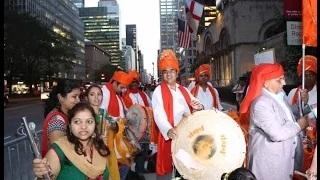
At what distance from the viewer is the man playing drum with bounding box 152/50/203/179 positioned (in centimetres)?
594

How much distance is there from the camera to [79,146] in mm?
3693

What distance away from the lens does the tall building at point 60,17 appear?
98.8m

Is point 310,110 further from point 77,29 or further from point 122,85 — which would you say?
point 77,29

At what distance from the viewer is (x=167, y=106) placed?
19.7 feet

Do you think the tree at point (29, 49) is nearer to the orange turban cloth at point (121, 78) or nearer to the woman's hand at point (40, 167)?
the orange turban cloth at point (121, 78)

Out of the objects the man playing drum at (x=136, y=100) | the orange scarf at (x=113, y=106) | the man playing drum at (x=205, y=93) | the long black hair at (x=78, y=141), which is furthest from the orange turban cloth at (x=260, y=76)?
the man playing drum at (x=205, y=93)

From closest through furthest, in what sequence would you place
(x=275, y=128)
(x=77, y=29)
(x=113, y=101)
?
(x=275, y=128)
(x=113, y=101)
(x=77, y=29)

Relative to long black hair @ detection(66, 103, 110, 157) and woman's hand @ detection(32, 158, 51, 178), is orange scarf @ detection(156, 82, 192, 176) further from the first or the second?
woman's hand @ detection(32, 158, 51, 178)

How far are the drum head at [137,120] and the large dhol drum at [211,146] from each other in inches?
120

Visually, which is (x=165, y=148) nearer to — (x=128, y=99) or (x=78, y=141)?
(x=78, y=141)

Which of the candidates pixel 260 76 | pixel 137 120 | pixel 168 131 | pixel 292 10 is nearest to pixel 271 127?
pixel 260 76

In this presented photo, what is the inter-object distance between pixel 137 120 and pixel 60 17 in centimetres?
12978

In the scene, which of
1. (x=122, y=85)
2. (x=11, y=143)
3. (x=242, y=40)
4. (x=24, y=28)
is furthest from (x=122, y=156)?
(x=24, y=28)
